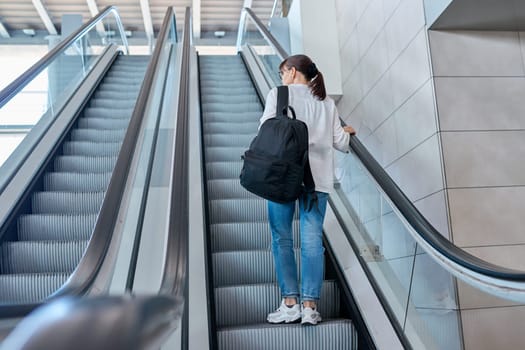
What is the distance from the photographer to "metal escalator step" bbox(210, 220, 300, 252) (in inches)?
132

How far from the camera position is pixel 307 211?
2594 millimetres

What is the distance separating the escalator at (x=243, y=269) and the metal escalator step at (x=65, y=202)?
86 centimetres

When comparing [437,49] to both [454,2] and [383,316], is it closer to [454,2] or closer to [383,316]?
[454,2]

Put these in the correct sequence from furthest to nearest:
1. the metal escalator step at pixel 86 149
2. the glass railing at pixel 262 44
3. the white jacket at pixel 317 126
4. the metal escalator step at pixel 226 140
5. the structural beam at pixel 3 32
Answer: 1. the structural beam at pixel 3 32
2. the glass railing at pixel 262 44
3. the metal escalator step at pixel 226 140
4. the metal escalator step at pixel 86 149
5. the white jacket at pixel 317 126

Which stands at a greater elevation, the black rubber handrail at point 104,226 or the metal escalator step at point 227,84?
the metal escalator step at point 227,84

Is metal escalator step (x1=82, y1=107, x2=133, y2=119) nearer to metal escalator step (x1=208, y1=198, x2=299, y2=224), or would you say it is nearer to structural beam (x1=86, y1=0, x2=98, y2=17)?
metal escalator step (x1=208, y1=198, x2=299, y2=224)

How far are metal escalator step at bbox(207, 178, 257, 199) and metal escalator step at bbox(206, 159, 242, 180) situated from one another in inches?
11.3

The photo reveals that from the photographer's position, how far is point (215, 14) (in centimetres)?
1459

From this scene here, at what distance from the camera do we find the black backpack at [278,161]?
2.46 meters

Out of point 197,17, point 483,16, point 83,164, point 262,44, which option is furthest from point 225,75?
point 197,17

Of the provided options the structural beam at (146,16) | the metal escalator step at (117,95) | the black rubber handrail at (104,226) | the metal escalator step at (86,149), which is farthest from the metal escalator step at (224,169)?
the structural beam at (146,16)

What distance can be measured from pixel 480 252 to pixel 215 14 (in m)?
12.5

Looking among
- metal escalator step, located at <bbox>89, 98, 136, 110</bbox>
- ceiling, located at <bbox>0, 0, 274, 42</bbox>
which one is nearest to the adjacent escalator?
metal escalator step, located at <bbox>89, 98, 136, 110</bbox>

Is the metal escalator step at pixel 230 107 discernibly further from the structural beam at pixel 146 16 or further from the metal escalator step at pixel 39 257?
the structural beam at pixel 146 16
